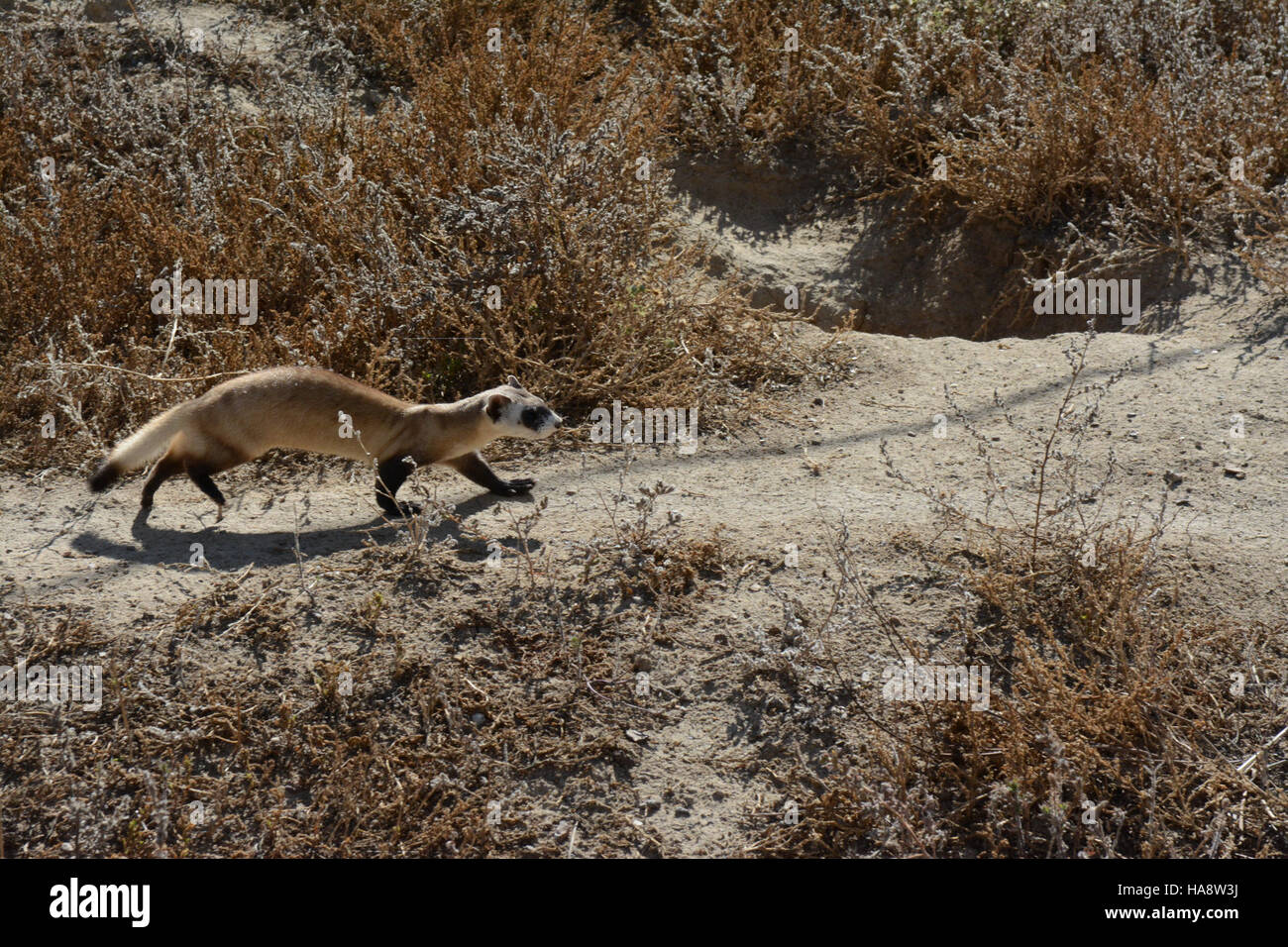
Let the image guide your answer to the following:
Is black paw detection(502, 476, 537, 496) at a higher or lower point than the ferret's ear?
lower

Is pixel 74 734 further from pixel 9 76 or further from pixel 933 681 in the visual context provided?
pixel 9 76

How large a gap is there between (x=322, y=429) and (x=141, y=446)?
712 millimetres

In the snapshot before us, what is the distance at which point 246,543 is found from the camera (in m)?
4.25

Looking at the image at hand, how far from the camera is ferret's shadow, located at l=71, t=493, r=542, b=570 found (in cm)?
409

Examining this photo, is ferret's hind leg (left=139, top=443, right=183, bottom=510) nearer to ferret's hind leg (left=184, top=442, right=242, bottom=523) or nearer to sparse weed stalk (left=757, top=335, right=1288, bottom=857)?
ferret's hind leg (left=184, top=442, right=242, bottom=523)

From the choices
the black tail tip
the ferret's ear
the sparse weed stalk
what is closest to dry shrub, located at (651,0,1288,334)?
the sparse weed stalk

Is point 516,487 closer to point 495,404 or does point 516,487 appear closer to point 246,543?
point 495,404

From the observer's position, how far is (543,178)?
212 inches

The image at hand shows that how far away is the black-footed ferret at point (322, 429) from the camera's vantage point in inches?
174

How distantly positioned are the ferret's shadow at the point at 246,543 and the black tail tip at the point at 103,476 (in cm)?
18

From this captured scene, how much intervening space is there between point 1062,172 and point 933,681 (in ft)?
13.5

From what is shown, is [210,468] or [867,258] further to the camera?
[867,258]

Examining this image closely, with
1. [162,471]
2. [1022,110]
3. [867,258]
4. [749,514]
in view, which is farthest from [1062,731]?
[1022,110]
